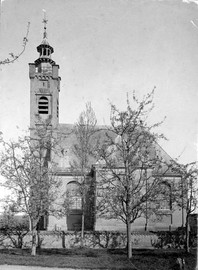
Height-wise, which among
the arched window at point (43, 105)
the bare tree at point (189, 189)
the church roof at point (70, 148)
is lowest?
the bare tree at point (189, 189)

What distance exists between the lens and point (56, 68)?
35719 millimetres

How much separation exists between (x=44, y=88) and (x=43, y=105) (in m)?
2.20

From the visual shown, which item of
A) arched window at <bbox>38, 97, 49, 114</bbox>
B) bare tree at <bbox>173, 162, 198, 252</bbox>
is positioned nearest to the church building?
arched window at <bbox>38, 97, 49, 114</bbox>

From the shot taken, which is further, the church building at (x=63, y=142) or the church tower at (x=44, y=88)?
the church tower at (x=44, y=88)

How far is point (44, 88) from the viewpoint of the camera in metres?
34.8

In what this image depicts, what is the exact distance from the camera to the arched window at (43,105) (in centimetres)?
3430

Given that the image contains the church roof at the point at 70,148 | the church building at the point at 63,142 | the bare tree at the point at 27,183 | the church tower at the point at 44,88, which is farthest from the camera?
the church tower at the point at 44,88

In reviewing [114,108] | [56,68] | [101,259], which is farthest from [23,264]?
[56,68]

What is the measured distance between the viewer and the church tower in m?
34.1

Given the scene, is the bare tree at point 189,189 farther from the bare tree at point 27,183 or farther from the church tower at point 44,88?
the church tower at point 44,88

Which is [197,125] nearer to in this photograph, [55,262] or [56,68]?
[55,262]

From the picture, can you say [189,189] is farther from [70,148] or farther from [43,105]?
[43,105]

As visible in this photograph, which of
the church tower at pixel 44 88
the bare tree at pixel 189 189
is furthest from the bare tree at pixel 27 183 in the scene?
the church tower at pixel 44 88

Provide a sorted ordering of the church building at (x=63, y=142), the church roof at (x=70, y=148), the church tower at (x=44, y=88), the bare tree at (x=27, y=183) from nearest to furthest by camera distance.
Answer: the bare tree at (x=27, y=183)
the church building at (x=63, y=142)
the church roof at (x=70, y=148)
the church tower at (x=44, y=88)
